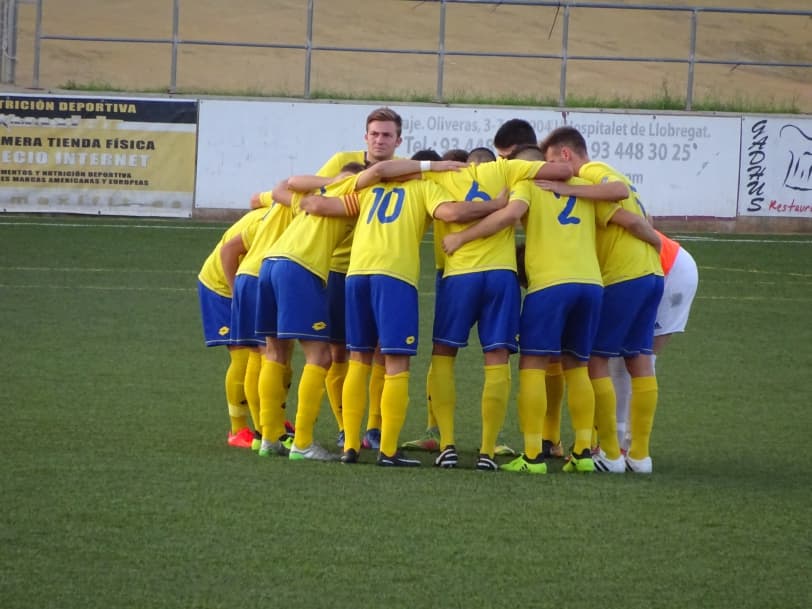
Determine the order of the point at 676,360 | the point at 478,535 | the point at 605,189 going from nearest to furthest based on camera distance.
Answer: the point at 478,535 < the point at 605,189 < the point at 676,360

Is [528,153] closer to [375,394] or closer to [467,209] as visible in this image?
[467,209]

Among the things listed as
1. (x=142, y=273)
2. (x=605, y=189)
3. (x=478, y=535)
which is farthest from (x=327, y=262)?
(x=142, y=273)

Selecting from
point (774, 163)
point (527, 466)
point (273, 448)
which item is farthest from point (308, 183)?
point (774, 163)

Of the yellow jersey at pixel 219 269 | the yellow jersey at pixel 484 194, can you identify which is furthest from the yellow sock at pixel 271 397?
the yellow jersey at pixel 484 194

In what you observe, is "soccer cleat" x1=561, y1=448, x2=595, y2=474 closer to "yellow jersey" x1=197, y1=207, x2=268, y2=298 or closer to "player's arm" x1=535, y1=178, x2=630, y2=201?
"player's arm" x1=535, y1=178, x2=630, y2=201

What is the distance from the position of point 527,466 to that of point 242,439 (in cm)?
181

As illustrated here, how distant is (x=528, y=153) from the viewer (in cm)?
832

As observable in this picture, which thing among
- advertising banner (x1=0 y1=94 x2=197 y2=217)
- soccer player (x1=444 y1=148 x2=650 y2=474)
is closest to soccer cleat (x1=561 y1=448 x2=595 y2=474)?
soccer player (x1=444 y1=148 x2=650 y2=474)

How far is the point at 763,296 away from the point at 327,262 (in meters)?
9.43

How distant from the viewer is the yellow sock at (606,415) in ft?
26.0

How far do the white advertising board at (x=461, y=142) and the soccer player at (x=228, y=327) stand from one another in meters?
13.7

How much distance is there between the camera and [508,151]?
27.7 ft

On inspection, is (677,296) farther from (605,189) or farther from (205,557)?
(205,557)

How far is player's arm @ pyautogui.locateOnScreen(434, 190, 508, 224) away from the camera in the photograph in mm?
7773
